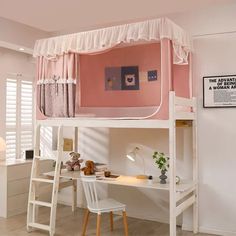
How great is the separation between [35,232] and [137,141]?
174 centimetres

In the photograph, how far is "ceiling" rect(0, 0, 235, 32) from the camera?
6.74 feet

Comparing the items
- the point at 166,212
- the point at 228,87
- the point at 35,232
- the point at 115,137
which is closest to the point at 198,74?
the point at 228,87

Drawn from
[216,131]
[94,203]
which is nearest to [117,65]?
[216,131]

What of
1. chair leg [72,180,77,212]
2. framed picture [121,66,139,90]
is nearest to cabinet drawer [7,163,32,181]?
chair leg [72,180,77,212]

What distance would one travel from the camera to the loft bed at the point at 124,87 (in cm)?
318

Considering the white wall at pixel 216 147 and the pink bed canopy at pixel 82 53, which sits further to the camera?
the white wall at pixel 216 147

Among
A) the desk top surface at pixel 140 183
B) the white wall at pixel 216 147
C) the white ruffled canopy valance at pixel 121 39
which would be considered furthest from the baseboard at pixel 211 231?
the white ruffled canopy valance at pixel 121 39

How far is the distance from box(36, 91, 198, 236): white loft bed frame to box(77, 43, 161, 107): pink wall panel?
2.15ft

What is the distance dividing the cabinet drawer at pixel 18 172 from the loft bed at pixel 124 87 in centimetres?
76

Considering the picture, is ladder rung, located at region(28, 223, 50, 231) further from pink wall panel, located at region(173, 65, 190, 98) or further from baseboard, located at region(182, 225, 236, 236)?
pink wall panel, located at region(173, 65, 190, 98)

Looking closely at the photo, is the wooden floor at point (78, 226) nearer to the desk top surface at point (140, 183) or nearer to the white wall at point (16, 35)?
the desk top surface at point (140, 183)

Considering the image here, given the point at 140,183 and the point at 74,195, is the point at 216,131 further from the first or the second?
the point at 74,195

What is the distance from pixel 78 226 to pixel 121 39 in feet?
7.83

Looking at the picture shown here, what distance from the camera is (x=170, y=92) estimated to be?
10.3ft
